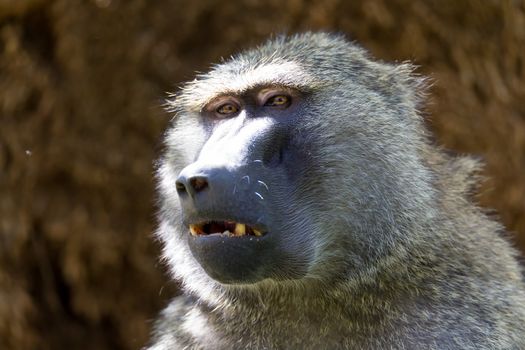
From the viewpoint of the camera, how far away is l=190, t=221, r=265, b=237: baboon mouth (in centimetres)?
248

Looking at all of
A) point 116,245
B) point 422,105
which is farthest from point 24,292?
point 422,105

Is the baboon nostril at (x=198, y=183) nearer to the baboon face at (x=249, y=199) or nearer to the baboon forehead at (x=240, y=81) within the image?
the baboon face at (x=249, y=199)

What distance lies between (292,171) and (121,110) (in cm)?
246

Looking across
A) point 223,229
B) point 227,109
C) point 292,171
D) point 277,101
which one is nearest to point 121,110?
point 227,109

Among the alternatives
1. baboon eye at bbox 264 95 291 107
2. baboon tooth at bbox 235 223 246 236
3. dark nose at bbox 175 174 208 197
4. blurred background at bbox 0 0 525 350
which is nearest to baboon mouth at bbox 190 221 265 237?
baboon tooth at bbox 235 223 246 236

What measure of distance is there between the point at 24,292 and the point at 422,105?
268cm

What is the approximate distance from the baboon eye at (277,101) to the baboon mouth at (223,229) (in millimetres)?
426

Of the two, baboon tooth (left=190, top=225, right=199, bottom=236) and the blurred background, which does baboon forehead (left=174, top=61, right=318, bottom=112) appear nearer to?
baboon tooth (left=190, top=225, right=199, bottom=236)

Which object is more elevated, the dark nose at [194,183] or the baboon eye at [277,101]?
the baboon eye at [277,101]

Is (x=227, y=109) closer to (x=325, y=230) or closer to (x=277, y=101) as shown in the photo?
(x=277, y=101)

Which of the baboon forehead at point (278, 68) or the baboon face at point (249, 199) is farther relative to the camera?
the baboon forehead at point (278, 68)

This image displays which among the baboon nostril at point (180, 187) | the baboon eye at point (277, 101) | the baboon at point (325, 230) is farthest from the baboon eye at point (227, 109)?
the baboon nostril at point (180, 187)

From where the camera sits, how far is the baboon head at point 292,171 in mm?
2467

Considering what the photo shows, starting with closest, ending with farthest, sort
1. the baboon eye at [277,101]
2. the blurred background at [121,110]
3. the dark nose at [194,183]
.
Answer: the dark nose at [194,183], the baboon eye at [277,101], the blurred background at [121,110]
